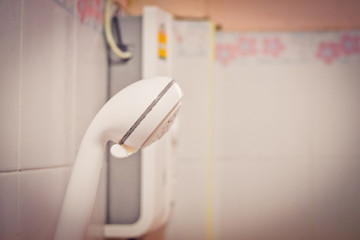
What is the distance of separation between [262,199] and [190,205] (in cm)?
24

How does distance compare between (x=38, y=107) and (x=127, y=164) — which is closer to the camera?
(x=38, y=107)

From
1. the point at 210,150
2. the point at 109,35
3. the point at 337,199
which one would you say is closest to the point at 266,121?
the point at 210,150

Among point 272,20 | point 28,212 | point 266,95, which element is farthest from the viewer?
point 266,95

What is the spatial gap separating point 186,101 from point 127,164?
0.43 metres

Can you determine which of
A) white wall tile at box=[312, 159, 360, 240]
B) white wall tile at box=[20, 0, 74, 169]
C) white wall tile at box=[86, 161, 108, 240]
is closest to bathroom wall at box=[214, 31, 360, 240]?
white wall tile at box=[312, 159, 360, 240]

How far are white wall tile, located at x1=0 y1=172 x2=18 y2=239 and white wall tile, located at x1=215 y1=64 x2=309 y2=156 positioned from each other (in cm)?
86

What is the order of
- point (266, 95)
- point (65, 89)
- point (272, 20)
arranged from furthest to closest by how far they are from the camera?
point (266, 95)
point (272, 20)
point (65, 89)

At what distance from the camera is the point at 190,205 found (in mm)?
1313

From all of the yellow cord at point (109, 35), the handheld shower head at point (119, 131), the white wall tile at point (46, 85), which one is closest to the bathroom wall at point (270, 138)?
the yellow cord at point (109, 35)

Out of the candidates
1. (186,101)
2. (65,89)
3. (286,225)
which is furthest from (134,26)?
(286,225)

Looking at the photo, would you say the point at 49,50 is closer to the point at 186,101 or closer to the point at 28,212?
the point at 28,212

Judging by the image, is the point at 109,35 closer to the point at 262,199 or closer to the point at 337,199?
the point at 262,199

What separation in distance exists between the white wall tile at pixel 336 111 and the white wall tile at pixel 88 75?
2.45 ft

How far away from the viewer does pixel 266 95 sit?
1.37m
